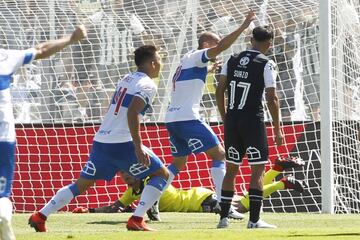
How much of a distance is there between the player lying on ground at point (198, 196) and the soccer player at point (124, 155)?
3.08 m

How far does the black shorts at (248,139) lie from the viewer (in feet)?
37.0

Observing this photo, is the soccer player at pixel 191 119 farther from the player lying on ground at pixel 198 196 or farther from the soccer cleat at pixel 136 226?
the player lying on ground at pixel 198 196

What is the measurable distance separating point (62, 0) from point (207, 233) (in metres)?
7.90

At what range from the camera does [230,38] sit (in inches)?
455

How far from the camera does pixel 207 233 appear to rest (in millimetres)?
10367

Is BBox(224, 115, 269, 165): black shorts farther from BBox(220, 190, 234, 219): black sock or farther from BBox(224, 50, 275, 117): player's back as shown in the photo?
BBox(220, 190, 234, 219): black sock

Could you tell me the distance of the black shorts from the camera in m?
11.3

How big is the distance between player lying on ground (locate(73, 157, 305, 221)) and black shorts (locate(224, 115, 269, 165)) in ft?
10.6

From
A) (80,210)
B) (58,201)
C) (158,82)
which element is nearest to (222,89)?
(58,201)

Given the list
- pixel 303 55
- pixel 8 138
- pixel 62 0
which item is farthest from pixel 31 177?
pixel 8 138

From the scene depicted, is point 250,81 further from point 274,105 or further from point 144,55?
point 144,55

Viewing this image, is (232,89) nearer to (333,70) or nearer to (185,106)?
(185,106)

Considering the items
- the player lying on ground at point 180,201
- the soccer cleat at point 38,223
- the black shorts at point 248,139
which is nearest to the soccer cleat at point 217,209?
the player lying on ground at point 180,201

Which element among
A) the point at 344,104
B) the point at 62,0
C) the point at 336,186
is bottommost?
the point at 336,186
